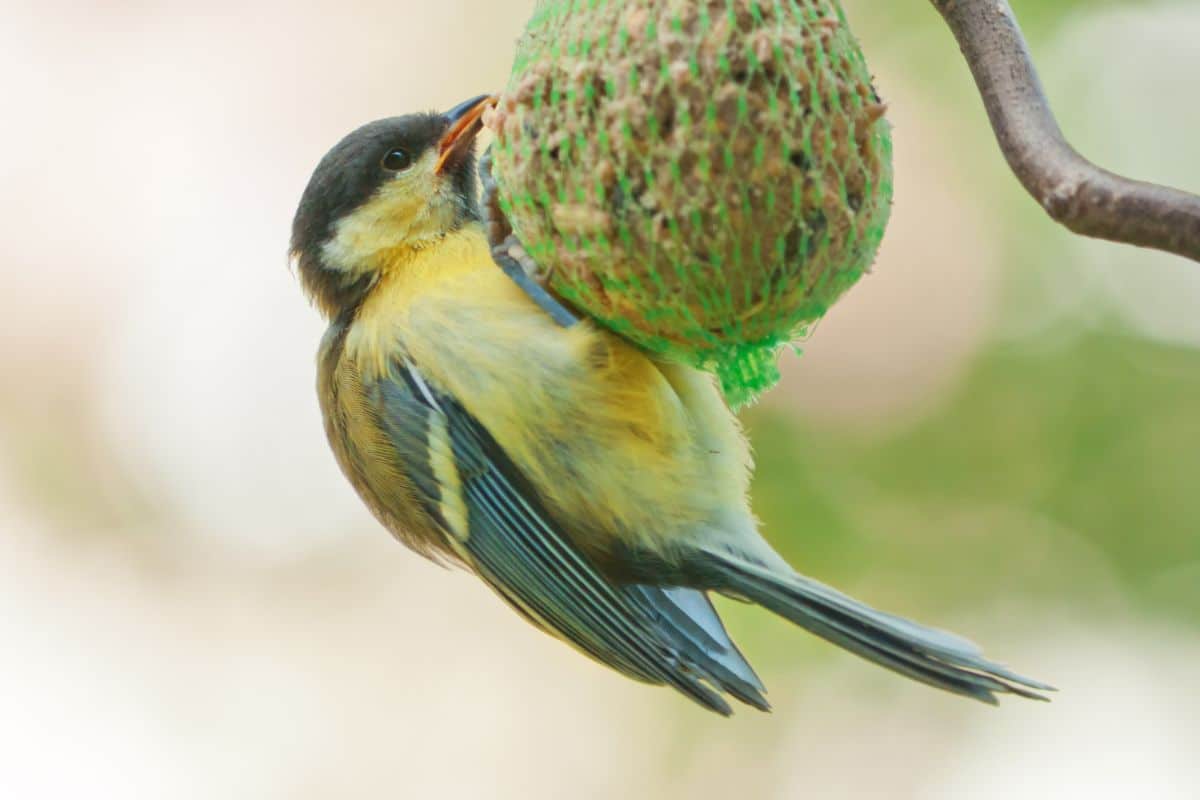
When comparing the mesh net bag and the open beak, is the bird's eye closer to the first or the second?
the open beak

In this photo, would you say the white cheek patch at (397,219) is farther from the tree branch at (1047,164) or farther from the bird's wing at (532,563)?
the tree branch at (1047,164)

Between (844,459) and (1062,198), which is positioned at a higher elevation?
(844,459)

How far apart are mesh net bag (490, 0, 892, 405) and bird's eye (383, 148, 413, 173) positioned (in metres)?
0.85

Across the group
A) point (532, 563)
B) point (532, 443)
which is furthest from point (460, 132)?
point (532, 563)

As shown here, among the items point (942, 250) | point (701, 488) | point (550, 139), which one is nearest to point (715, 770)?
point (942, 250)

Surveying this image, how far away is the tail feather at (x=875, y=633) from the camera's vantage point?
2430 millimetres

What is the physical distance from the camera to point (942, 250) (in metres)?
4.68

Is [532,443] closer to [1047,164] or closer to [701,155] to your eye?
[701,155]

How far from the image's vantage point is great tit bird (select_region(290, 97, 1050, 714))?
9.16ft

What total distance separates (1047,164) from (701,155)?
1.75ft

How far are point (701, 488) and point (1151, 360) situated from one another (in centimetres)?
213

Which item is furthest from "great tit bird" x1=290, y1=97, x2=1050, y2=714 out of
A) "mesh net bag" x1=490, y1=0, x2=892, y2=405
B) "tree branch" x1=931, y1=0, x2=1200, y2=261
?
"tree branch" x1=931, y1=0, x2=1200, y2=261

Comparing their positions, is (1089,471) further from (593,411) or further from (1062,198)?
(1062,198)

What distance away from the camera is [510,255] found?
9.37ft
